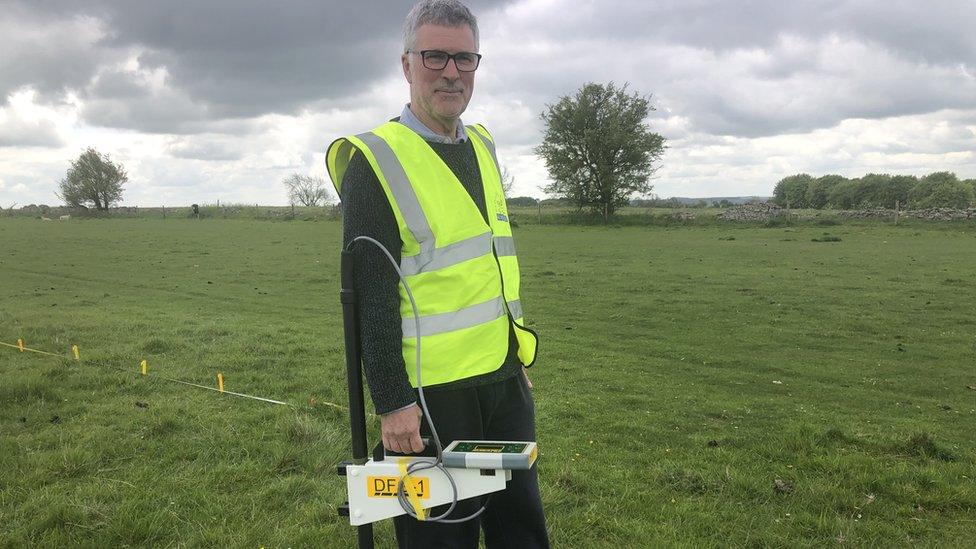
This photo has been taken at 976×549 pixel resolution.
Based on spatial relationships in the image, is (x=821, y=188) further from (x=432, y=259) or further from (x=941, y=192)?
(x=432, y=259)

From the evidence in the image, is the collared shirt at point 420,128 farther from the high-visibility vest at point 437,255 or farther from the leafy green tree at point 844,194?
the leafy green tree at point 844,194

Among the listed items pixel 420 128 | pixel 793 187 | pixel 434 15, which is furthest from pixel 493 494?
pixel 793 187

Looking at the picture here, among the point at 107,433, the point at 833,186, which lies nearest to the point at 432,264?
the point at 107,433

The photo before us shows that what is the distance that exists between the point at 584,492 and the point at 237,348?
6371 millimetres

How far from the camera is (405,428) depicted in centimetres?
241

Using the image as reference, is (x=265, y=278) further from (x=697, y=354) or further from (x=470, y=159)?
(x=470, y=159)

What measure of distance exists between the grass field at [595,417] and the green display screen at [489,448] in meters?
1.98

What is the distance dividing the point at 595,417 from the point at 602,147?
4382 centimetres

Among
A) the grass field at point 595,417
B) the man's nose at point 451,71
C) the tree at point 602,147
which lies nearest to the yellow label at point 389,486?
the man's nose at point 451,71

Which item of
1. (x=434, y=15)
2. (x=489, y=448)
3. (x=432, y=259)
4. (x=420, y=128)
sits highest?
(x=434, y=15)

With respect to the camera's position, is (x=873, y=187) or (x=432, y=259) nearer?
(x=432, y=259)

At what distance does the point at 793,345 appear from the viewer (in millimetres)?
10047

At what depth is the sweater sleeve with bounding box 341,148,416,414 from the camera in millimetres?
2375

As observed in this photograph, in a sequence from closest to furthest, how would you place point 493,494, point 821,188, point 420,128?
point 420,128 < point 493,494 < point 821,188
